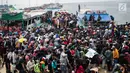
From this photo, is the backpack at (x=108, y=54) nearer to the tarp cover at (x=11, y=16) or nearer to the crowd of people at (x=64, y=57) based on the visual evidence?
the crowd of people at (x=64, y=57)

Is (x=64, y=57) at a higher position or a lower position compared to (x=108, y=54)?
higher

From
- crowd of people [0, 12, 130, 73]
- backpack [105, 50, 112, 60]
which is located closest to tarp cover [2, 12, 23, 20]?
crowd of people [0, 12, 130, 73]

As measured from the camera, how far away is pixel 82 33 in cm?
1881

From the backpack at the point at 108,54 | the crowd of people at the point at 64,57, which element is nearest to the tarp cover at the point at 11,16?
the crowd of people at the point at 64,57

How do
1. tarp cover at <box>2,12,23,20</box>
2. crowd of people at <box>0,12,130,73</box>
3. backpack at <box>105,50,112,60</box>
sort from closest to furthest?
1. crowd of people at <box>0,12,130,73</box>
2. backpack at <box>105,50,112,60</box>
3. tarp cover at <box>2,12,23,20</box>

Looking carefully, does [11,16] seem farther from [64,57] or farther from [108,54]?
[64,57]

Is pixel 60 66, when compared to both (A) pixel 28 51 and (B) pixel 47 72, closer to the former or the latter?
(B) pixel 47 72

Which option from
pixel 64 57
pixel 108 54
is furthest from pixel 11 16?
pixel 64 57

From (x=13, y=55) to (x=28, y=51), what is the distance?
4.60ft

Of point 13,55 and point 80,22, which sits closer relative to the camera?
point 13,55

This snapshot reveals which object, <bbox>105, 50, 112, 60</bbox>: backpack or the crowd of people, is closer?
the crowd of people

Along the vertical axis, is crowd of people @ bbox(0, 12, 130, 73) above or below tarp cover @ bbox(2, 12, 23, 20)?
below

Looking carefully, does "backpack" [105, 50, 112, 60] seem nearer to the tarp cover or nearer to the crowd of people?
the crowd of people

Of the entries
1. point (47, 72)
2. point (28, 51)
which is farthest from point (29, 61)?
point (28, 51)
